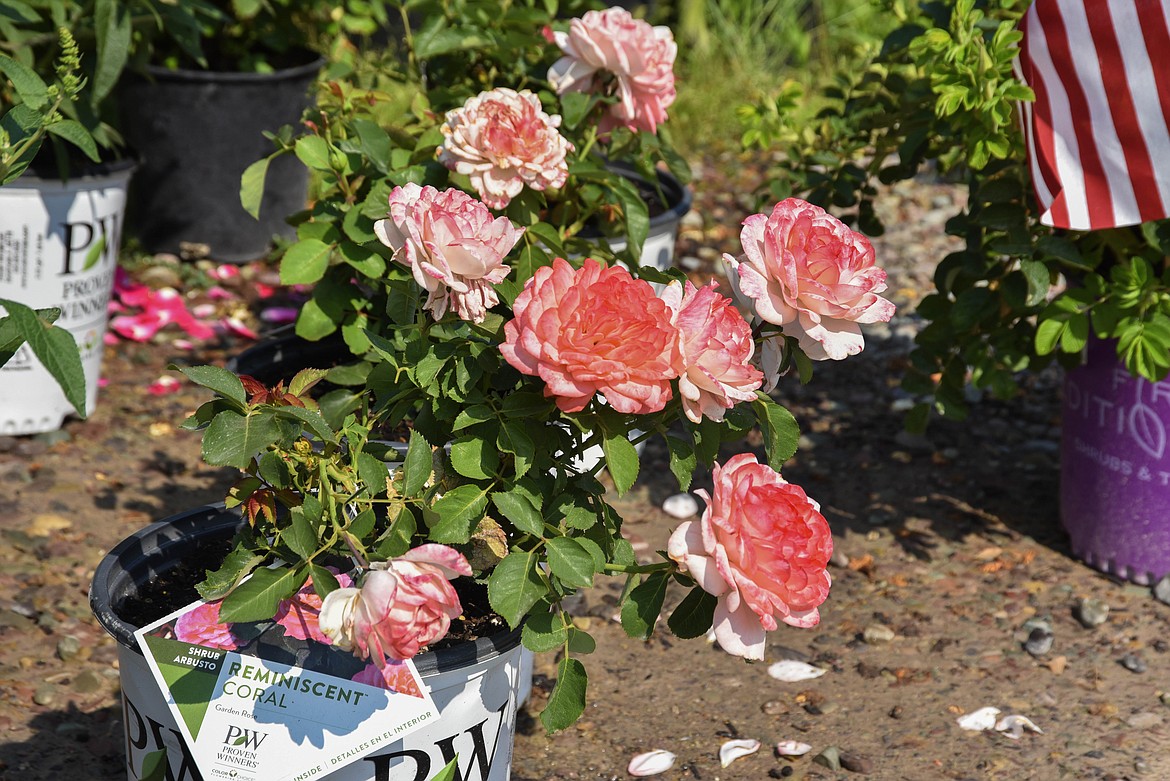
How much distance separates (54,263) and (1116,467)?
6.43 ft

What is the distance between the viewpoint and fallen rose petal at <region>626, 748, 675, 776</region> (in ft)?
5.67

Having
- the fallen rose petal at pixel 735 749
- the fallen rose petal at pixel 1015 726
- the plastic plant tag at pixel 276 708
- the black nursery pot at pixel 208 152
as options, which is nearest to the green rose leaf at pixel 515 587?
the plastic plant tag at pixel 276 708

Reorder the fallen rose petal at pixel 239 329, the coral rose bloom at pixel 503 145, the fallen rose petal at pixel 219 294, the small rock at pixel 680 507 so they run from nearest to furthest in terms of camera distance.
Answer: the coral rose bloom at pixel 503 145
the small rock at pixel 680 507
the fallen rose petal at pixel 239 329
the fallen rose petal at pixel 219 294

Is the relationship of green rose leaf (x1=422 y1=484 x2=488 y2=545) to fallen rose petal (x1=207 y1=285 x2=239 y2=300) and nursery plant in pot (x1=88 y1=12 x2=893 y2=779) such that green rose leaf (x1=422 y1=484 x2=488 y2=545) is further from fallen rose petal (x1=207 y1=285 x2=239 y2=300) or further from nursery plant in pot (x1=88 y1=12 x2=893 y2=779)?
fallen rose petal (x1=207 y1=285 x2=239 y2=300)

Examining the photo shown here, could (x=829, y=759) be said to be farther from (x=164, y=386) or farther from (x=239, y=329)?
(x=239, y=329)

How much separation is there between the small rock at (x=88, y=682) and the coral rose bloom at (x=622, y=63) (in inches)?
44.6

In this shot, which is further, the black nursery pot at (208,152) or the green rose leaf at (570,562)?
the black nursery pot at (208,152)

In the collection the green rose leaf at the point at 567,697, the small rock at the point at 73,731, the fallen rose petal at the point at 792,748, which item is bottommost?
the small rock at the point at 73,731

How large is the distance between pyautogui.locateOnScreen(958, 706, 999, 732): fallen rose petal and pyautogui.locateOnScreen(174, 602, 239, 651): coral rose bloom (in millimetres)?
1144

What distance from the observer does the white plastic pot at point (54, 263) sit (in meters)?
2.31

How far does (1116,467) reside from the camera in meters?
2.14

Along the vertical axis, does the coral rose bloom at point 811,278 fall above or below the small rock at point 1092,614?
above

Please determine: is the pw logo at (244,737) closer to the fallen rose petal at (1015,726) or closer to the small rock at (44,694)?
the small rock at (44,694)

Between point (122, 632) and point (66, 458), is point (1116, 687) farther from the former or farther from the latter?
point (66, 458)
